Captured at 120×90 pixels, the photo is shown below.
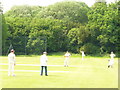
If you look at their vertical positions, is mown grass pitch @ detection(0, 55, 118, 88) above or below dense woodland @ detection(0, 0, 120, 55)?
below

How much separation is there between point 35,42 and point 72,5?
71.4ft

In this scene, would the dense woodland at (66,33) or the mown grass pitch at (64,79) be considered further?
the dense woodland at (66,33)

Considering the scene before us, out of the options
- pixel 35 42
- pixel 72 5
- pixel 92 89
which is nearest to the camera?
pixel 92 89

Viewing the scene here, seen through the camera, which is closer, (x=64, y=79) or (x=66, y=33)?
(x=64, y=79)

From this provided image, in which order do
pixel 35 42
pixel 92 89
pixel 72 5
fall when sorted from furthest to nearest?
pixel 72 5 < pixel 35 42 < pixel 92 89

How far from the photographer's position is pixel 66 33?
2724 inches

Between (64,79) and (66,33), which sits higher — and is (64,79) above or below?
below

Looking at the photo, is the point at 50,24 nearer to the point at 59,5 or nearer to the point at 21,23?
the point at 21,23

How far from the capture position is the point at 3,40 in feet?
206

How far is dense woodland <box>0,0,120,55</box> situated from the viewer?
204 feet

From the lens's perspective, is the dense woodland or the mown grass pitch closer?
the mown grass pitch

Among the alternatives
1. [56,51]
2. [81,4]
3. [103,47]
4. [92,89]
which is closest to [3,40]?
[56,51]

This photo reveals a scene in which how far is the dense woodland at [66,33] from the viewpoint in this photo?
204 feet

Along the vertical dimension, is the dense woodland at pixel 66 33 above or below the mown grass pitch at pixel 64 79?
above
